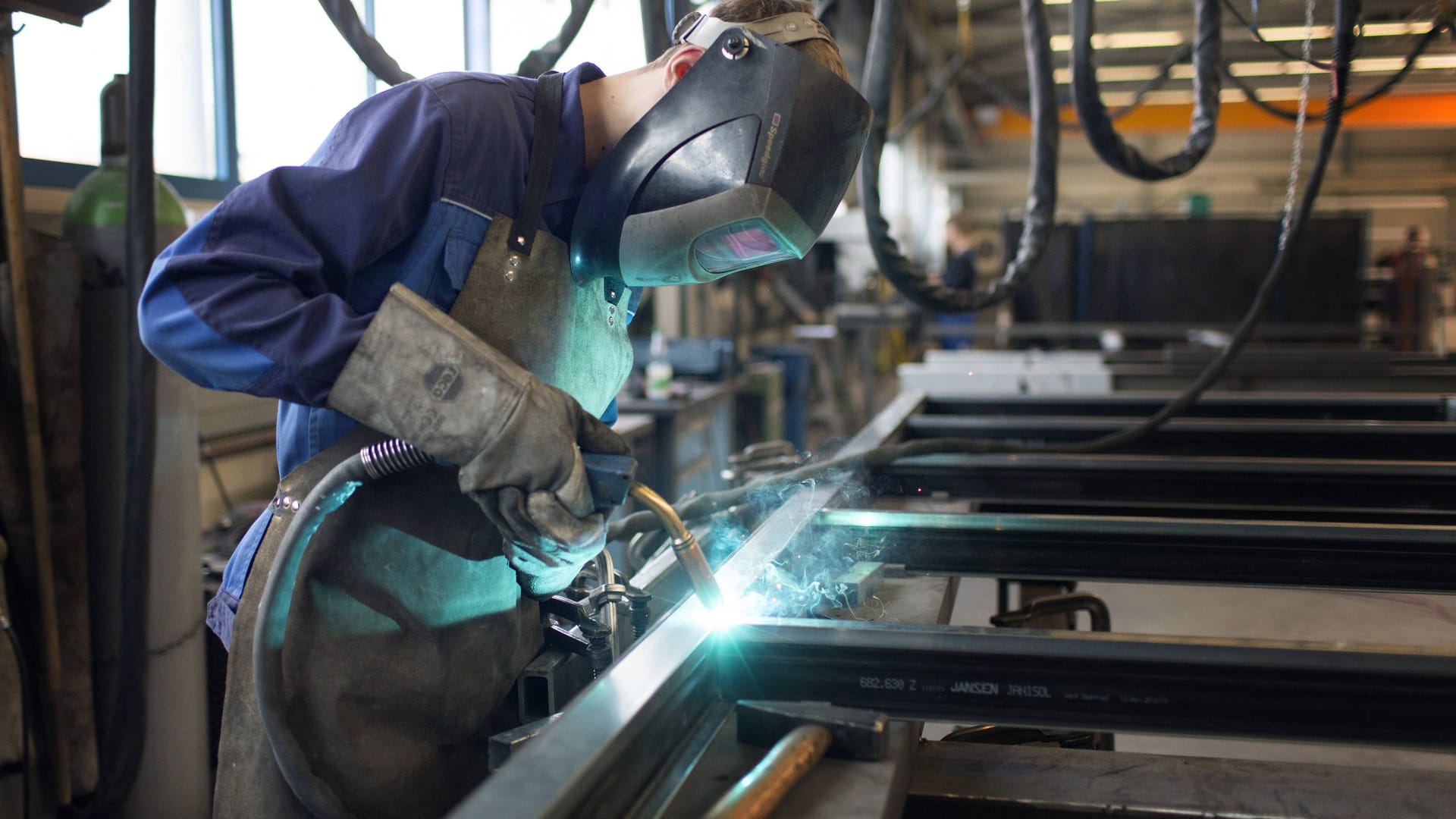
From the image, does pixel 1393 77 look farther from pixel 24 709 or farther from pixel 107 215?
pixel 24 709

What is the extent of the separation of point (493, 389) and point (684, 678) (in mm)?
304

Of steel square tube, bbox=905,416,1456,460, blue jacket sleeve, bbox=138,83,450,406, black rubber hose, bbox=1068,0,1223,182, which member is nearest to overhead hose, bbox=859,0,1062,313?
black rubber hose, bbox=1068,0,1223,182

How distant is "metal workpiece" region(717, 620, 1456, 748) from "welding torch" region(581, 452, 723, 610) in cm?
6

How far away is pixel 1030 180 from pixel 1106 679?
1521mm

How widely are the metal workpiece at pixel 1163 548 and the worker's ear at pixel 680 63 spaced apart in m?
0.66

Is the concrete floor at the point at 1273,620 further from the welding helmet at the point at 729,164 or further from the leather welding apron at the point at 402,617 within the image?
the leather welding apron at the point at 402,617

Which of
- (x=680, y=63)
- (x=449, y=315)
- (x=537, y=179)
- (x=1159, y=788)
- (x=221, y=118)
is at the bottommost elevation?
(x=1159, y=788)

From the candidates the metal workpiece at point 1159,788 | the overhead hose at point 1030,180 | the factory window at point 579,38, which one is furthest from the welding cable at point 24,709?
the factory window at point 579,38

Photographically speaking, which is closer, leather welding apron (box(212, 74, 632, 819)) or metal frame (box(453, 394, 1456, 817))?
metal frame (box(453, 394, 1456, 817))

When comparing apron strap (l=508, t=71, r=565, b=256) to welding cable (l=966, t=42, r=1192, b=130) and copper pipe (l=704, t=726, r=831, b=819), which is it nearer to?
copper pipe (l=704, t=726, r=831, b=819)

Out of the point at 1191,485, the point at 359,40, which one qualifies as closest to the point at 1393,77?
the point at 1191,485

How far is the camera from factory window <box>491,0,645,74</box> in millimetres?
4191

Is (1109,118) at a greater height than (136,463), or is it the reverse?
(1109,118)

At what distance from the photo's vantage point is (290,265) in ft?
3.13
